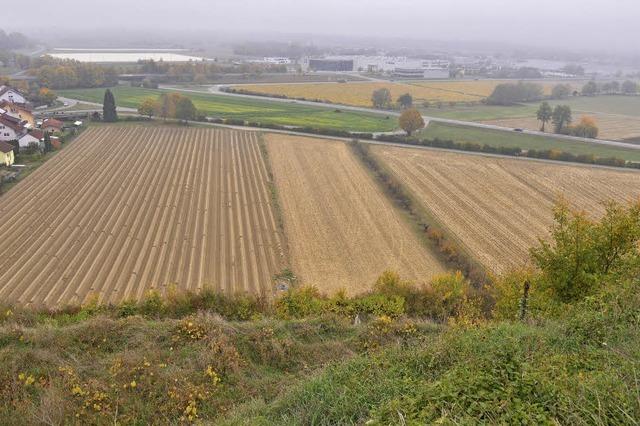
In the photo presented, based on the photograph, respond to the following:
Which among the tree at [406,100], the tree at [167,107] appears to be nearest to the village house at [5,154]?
the tree at [167,107]

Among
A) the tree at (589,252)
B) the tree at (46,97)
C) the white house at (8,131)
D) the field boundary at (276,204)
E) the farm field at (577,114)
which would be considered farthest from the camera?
the tree at (46,97)

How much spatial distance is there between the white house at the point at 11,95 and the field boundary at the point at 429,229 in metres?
38.6

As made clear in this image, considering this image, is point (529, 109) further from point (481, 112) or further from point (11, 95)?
point (11, 95)

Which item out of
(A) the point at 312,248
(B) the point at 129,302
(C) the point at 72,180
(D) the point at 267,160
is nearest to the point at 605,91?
(D) the point at 267,160

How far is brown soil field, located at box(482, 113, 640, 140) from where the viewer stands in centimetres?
4759

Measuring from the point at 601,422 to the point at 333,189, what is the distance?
24.7 m

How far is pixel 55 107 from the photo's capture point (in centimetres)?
5028

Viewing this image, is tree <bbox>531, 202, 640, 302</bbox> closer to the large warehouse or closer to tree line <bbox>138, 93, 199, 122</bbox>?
tree line <bbox>138, 93, 199, 122</bbox>

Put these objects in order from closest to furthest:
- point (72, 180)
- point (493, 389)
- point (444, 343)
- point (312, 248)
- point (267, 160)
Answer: point (493, 389) → point (444, 343) → point (312, 248) → point (72, 180) → point (267, 160)

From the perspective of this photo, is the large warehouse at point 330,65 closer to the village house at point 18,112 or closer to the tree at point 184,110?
the tree at point 184,110

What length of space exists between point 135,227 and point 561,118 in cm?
4253

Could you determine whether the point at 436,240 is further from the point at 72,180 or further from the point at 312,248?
the point at 72,180

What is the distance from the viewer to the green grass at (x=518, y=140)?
3959 centimetres

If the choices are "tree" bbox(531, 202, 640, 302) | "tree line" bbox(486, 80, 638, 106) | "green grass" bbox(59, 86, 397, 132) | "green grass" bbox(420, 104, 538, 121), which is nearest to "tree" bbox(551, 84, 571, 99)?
"tree line" bbox(486, 80, 638, 106)
